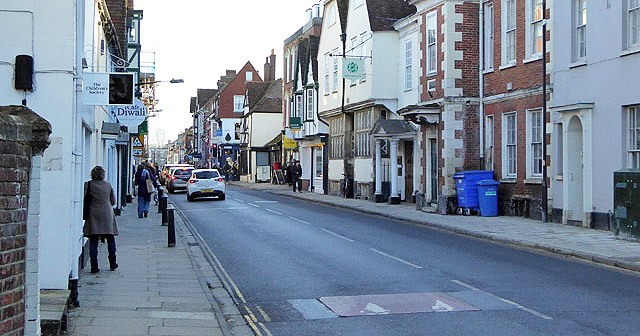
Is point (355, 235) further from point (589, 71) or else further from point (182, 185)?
point (182, 185)

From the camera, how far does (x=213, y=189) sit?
3762 centimetres

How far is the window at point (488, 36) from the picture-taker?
26484 millimetres

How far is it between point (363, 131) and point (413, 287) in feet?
85.8

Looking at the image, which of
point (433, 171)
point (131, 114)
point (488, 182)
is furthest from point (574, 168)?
point (131, 114)

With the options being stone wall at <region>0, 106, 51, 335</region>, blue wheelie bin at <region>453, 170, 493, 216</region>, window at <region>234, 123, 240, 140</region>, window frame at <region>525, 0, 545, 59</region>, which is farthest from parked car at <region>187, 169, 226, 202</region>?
window at <region>234, 123, 240, 140</region>

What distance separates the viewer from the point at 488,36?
2659 centimetres

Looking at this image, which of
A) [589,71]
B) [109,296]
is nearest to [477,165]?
[589,71]

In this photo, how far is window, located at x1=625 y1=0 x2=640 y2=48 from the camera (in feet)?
61.6

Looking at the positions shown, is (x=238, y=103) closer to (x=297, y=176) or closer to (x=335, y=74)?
(x=297, y=176)

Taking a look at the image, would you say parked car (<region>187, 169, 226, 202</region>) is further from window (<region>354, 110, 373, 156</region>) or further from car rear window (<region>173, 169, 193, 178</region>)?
car rear window (<region>173, 169, 193, 178</region>)

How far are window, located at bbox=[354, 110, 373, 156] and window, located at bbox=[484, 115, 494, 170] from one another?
10.1 m

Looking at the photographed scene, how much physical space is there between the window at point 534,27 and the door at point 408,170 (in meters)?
10.4

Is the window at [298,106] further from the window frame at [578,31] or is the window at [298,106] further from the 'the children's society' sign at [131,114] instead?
the window frame at [578,31]

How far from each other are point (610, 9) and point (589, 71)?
5.64 feet
